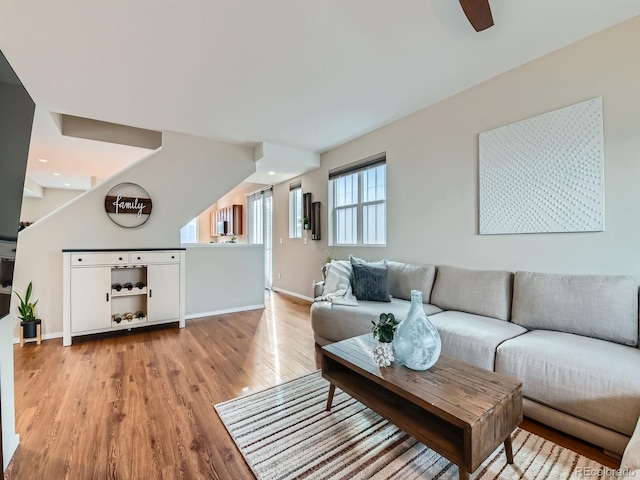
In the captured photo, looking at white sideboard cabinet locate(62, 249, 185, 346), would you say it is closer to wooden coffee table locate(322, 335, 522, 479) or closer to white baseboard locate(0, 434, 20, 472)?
white baseboard locate(0, 434, 20, 472)

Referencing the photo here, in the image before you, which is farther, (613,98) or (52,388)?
(52,388)

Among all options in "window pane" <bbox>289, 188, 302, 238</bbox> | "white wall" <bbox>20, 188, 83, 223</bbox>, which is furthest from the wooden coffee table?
"white wall" <bbox>20, 188, 83, 223</bbox>

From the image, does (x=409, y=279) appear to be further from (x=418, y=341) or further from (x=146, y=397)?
(x=146, y=397)

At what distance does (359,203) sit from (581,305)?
104 inches

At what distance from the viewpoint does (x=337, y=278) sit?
3012 millimetres

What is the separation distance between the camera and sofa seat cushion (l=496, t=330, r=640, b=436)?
1.34 m

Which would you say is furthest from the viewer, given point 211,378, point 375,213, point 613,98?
point 375,213

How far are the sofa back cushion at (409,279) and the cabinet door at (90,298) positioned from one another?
10.1 feet

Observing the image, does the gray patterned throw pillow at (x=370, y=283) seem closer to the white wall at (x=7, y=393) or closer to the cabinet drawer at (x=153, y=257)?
the cabinet drawer at (x=153, y=257)

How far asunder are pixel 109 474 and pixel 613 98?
363 cm

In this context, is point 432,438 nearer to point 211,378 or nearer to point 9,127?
point 211,378

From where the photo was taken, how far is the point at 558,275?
6.87ft

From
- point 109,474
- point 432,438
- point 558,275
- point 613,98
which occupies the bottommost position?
point 109,474

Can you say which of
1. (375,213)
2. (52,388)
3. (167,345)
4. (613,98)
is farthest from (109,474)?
(613,98)
